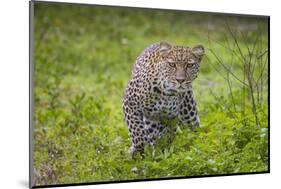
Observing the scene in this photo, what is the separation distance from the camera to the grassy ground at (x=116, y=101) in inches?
208

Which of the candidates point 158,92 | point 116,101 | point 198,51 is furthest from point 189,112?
point 116,101

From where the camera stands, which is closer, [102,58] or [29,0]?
[29,0]

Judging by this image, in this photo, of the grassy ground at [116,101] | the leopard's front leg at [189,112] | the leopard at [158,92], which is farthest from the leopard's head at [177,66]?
the grassy ground at [116,101]

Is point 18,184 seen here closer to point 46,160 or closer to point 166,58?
point 46,160

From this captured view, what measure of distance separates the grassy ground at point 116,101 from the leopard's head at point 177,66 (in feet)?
0.76

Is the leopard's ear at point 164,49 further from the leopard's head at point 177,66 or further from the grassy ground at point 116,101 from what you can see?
the grassy ground at point 116,101

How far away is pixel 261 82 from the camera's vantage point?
18.9 ft

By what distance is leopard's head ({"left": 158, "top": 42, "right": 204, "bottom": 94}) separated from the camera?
5.21 metres

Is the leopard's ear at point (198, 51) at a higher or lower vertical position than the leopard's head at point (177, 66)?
higher

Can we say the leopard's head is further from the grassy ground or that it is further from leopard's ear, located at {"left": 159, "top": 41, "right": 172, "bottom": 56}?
the grassy ground

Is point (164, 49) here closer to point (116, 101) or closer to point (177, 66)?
point (177, 66)

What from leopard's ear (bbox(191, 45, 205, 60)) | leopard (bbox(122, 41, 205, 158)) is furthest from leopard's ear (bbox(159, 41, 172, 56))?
leopard's ear (bbox(191, 45, 205, 60))

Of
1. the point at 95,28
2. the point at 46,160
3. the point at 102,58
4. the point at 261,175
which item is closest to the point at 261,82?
the point at 261,175

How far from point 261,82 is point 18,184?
233 cm
